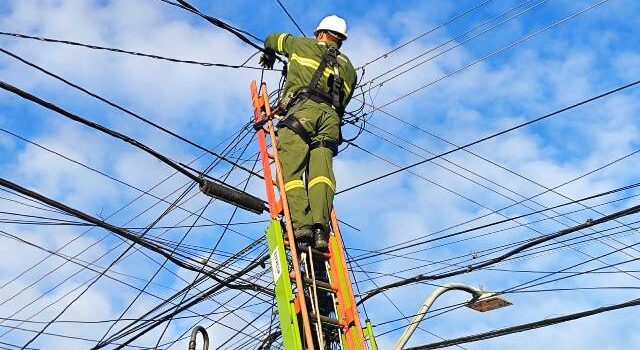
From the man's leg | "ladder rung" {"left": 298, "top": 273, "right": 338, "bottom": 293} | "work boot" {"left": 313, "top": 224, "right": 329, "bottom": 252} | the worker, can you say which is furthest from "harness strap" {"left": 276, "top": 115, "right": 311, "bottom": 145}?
"ladder rung" {"left": 298, "top": 273, "right": 338, "bottom": 293}

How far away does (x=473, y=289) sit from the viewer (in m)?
9.45

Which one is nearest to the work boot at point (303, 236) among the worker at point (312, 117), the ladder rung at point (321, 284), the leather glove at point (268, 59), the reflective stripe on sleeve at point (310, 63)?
the worker at point (312, 117)

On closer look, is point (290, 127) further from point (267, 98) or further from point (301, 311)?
point (301, 311)

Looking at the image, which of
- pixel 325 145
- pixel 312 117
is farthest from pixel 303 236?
pixel 312 117

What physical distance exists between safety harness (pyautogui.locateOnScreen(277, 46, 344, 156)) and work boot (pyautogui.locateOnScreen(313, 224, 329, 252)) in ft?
2.73

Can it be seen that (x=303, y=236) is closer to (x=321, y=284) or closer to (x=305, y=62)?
(x=321, y=284)

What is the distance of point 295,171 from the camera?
6.57 m

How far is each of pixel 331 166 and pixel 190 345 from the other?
2.30 metres

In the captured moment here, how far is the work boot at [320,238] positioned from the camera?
625 cm

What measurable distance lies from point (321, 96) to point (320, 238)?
1.44 metres

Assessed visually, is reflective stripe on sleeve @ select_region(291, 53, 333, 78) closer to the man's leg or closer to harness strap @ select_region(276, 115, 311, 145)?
the man's leg

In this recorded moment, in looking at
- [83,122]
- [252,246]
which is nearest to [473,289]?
[252,246]

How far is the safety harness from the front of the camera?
6.80 metres

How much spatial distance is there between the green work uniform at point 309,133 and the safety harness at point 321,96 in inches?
1.4
